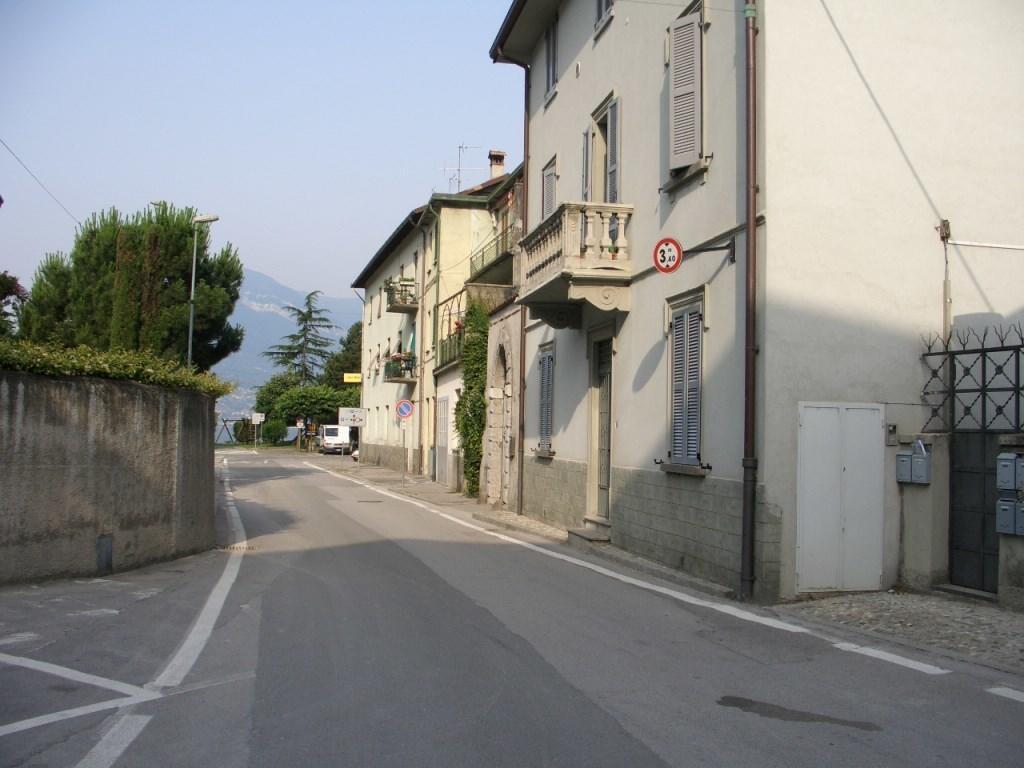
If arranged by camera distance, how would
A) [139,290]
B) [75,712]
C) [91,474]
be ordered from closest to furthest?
1. [75,712]
2. [91,474]
3. [139,290]

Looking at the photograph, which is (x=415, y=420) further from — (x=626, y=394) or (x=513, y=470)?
(x=626, y=394)

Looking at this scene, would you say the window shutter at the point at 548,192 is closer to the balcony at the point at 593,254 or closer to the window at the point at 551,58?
the window at the point at 551,58

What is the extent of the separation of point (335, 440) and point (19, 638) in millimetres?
57851

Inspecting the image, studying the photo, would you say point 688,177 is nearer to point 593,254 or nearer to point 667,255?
point 667,255

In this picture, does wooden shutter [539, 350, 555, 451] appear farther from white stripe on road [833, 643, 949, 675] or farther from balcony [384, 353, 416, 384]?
balcony [384, 353, 416, 384]

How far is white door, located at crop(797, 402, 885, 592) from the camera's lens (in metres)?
9.80

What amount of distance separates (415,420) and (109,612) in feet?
98.5

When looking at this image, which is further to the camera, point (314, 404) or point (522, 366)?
point (314, 404)

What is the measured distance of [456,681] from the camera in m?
6.41

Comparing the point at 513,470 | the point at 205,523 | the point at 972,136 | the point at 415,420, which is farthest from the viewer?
the point at 415,420

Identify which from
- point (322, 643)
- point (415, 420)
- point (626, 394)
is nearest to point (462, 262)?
→ point (415, 420)

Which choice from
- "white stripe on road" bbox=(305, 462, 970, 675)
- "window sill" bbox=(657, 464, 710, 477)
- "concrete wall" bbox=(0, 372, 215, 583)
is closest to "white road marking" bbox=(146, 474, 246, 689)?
"concrete wall" bbox=(0, 372, 215, 583)

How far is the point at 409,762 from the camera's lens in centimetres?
477

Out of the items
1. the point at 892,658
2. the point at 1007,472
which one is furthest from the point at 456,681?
the point at 1007,472
